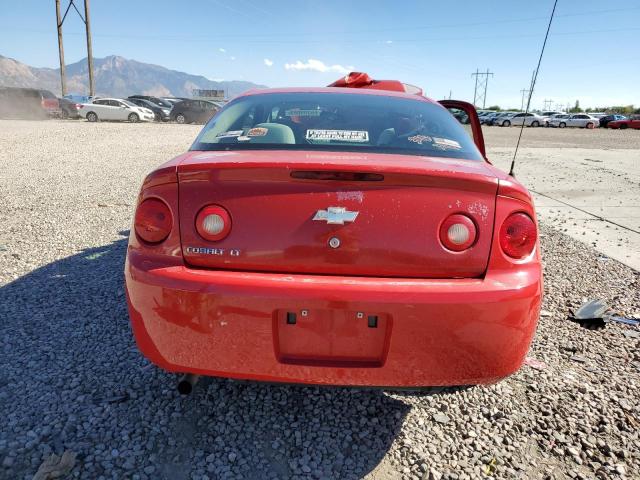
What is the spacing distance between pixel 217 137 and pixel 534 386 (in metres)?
2.21

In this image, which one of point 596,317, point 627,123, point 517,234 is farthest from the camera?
point 627,123

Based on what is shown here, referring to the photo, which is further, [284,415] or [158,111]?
[158,111]

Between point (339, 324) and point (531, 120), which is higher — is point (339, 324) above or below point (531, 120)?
below

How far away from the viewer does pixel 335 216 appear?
171 centimetres

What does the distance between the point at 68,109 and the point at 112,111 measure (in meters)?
3.87

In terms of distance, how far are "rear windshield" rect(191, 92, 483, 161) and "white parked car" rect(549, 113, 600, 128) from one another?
49122 mm

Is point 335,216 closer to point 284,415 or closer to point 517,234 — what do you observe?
point 517,234

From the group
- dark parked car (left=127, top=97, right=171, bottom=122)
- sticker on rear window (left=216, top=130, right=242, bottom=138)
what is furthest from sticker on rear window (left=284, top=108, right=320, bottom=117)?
dark parked car (left=127, top=97, right=171, bottom=122)

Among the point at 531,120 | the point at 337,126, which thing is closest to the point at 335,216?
the point at 337,126

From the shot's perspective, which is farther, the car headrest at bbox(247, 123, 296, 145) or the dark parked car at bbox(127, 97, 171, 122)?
the dark parked car at bbox(127, 97, 171, 122)

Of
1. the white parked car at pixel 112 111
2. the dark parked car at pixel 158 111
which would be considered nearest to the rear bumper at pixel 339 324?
the white parked car at pixel 112 111

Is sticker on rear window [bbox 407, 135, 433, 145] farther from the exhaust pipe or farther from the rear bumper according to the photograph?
the exhaust pipe

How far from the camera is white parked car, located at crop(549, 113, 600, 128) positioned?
1729 inches

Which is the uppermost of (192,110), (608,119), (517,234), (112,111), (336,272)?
(608,119)
